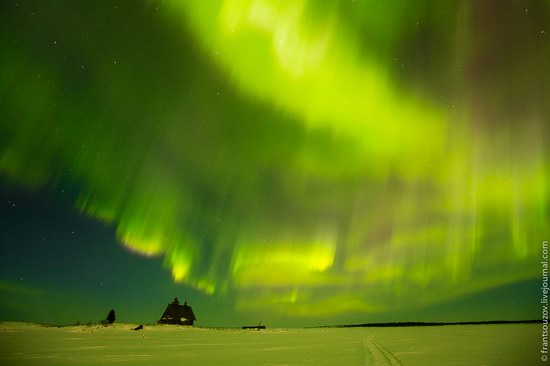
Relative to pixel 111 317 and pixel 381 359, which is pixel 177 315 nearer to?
pixel 111 317

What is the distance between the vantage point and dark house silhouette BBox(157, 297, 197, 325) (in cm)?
8519

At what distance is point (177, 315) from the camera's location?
86688mm

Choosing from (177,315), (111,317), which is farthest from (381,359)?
(177,315)

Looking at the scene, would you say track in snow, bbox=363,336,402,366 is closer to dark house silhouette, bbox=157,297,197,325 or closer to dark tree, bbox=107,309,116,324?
dark tree, bbox=107,309,116,324

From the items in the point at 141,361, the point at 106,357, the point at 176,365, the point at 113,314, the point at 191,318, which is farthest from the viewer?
the point at 191,318

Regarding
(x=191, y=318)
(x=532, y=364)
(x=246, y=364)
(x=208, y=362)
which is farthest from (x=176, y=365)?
(x=191, y=318)

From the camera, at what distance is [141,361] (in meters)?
16.2

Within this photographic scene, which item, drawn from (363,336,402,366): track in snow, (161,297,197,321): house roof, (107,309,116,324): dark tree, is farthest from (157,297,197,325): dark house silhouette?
(363,336,402,366): track in snow

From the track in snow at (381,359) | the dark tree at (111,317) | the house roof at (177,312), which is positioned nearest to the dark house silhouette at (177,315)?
the house roof at (177,312)

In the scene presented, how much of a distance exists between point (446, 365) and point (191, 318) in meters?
84.5

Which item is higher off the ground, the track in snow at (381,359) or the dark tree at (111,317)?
the track in snow at (381,359)

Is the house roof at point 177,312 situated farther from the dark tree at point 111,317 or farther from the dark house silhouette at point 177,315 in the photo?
the dark tree at point 111,317

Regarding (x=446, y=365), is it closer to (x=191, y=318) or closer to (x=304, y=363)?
(x=304, y=363)

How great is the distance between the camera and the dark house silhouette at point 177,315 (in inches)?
3354
